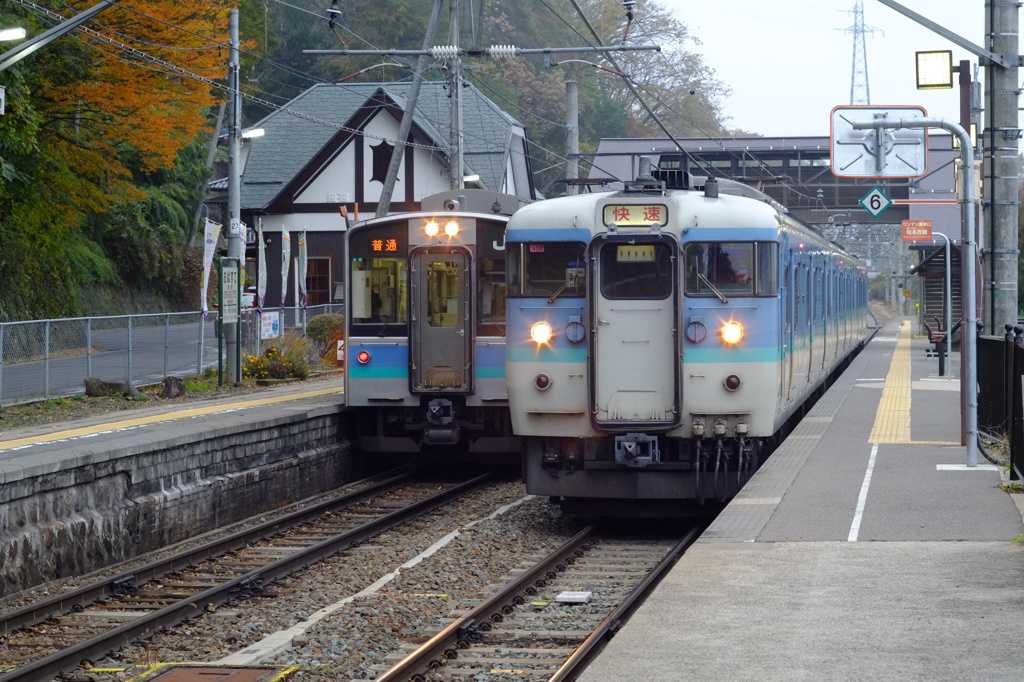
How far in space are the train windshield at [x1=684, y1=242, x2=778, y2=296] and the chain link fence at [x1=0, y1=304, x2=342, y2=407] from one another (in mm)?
9931

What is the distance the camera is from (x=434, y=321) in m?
15.2

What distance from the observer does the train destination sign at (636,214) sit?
11.4m

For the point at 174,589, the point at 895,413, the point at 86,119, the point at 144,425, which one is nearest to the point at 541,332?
the point at 174,589

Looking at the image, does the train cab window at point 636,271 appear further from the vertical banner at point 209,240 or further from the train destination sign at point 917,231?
the train destination sign at point 917,231

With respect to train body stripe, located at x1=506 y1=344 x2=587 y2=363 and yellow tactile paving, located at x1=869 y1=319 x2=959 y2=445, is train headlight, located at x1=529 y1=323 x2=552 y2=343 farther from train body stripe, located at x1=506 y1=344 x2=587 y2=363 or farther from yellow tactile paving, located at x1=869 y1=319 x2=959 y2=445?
yellow tactile paving, located at x1=869 y1=319 x2=959 y2=445

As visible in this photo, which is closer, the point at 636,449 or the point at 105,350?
the point at 636,449

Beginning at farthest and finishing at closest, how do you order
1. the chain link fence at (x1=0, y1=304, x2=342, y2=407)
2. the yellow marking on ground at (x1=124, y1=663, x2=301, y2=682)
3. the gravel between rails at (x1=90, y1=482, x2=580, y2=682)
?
the chain link fence at (x1=0, y1=304, x2=342, y2=407)
the gravel between rails at (x1=90, y1=482, x2=580, y2=682)
the yellow marking on ground at (x1=124, y1=663, x2=301, y2=682)

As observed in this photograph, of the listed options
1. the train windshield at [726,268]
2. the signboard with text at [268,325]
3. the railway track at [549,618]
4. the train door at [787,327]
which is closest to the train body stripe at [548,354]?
the train windshield at [726,268]

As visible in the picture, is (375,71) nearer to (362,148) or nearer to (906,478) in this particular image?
(362,148)

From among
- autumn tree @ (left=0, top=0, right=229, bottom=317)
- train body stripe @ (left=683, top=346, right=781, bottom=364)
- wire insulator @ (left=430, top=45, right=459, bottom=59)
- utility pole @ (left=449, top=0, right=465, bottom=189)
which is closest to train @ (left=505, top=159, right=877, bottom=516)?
train body stripe @ (left=683, top=346, right=781, bottom=364)

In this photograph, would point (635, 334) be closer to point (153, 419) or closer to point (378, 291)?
point (378, 291)

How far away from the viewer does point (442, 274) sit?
598 inches

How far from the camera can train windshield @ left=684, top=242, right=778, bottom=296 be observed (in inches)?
450

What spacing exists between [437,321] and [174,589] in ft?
19.1
